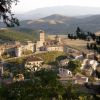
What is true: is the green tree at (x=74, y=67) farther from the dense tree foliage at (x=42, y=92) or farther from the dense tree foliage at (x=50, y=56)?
the dense tree foliage at (x=42, y=92)

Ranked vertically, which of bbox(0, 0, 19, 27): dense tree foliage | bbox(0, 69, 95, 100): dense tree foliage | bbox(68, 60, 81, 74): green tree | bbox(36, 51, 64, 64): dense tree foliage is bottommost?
bbox(36, 51, 64, 64): dense tree foliage

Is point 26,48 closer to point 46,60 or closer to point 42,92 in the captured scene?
point 46,60

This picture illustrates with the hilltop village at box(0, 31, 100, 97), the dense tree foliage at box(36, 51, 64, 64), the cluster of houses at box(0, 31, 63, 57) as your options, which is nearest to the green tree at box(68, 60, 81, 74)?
the hilltop village at box(0, 31, 100, 97)

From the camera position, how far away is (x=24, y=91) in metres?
23.1

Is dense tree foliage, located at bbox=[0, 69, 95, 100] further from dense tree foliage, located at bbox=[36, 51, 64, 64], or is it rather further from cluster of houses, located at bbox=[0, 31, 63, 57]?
cluster of houses, located at bbox=[0, 31, 63, 57]

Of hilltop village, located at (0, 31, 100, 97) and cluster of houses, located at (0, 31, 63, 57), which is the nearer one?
hilltop village, located at (0, 31, 100, 97)

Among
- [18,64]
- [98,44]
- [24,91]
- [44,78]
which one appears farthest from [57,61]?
[98,44]

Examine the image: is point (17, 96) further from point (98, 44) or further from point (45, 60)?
point (45, 60)

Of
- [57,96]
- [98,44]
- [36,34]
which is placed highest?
[98,44]

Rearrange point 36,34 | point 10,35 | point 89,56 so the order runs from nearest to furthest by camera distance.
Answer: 1. point 89,56
2. point 10,35
3. point 36,34

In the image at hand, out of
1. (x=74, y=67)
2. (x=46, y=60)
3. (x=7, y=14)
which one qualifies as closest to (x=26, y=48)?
(x=46, y=60)

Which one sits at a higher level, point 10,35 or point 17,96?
point 17,96

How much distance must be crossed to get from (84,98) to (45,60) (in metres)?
44.8

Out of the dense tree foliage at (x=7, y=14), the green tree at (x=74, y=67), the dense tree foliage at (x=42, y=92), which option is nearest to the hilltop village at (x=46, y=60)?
the green tree at (x=74, y=67)
